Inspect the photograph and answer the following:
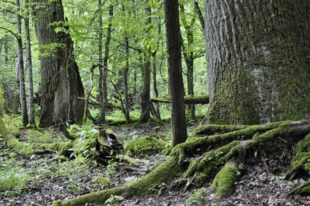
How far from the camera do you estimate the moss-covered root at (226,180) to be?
3490mm

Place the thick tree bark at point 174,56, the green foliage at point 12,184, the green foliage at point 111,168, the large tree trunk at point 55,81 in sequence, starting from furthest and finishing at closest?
the large tree trunk at point 55,81 → the green foliage at point 111,168 → the green foliage at point 12,184 → the thick tree bark at point 174,56

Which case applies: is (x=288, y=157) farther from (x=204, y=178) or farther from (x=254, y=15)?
(x=254, y=15)

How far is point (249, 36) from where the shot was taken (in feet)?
15.0

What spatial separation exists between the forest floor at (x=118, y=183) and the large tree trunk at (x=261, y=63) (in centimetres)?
82

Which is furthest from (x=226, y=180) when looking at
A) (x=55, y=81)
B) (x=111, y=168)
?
(x=55, y=81)

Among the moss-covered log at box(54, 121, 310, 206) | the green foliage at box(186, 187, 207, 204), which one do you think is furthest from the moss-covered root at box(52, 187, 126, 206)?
the green foliage at box(186, 187, 207, 204)

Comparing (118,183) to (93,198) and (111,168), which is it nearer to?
(111,168)

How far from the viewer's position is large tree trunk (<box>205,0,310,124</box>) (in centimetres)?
420

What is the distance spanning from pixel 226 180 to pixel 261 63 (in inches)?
71.4

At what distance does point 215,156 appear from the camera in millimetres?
4012

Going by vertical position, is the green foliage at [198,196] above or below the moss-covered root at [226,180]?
below

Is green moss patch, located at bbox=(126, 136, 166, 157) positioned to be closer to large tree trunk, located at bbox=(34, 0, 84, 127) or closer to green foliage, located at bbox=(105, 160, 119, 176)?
green foliage, located at bbox=(105, 160, 119, 176)

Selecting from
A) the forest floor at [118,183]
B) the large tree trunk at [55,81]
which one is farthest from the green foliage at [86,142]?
the large tree trunk at [55,81]

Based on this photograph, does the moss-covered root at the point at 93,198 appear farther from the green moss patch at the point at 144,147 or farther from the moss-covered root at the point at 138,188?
the green moss patch at the point at 144,147
